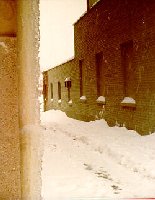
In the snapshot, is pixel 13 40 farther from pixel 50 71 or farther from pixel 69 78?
pixel 50 71

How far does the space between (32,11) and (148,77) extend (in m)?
8.74

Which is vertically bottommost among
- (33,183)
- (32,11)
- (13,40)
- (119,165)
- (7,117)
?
(119,165)

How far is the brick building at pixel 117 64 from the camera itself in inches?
472

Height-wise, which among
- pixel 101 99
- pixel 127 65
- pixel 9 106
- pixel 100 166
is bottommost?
pixel 100 166

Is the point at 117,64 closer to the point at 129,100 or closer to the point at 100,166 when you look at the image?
the point at 129,100

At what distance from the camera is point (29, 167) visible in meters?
3.58

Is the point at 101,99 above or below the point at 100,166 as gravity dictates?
above

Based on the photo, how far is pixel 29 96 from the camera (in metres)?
3.54

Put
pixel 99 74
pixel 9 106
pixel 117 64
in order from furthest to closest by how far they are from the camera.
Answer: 1. pixel 99 74
2. pixel 117 64
3. pixel 9 106

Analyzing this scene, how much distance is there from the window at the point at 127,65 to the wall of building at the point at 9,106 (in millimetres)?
9999

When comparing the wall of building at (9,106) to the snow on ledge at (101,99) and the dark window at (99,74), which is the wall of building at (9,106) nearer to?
the snow on ledge at (101,99)

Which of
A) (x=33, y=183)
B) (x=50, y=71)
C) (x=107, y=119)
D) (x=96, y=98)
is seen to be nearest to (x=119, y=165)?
(x=33, y=183)

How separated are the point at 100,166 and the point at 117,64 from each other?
6.26 m

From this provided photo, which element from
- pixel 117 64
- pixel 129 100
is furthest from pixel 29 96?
pixel 117 64
